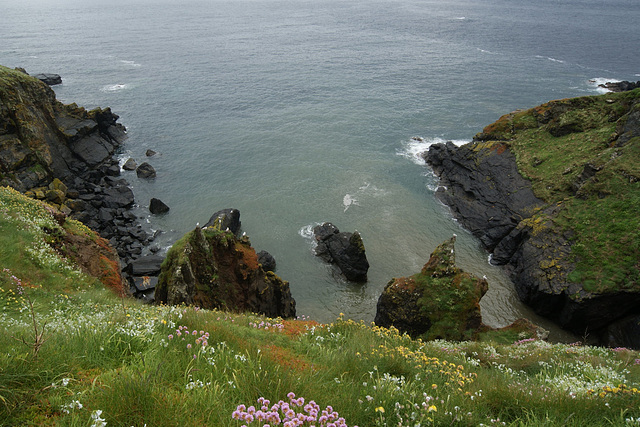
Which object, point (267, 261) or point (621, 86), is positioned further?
point (621, 86)

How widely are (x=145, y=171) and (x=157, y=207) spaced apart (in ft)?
33.6

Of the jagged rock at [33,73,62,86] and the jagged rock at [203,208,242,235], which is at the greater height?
the jagged rock at [33,73,62,86]

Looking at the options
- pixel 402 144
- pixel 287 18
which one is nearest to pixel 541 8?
pixel 287 18

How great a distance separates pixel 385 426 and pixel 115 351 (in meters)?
5.41

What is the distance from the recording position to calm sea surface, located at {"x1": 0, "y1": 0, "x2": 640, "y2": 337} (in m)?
40.9

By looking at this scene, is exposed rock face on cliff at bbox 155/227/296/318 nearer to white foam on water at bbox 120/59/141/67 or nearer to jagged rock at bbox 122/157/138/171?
jagged rock at bbox 122/157/138/171

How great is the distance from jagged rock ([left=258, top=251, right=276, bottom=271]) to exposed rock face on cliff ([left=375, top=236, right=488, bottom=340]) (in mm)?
12629

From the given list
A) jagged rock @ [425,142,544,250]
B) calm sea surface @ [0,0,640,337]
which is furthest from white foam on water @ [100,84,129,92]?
jagged rock @ [425,142,544,250]

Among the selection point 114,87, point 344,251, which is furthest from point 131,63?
point 344,251

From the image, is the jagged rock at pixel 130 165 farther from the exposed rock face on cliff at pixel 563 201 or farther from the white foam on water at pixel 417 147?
the exposed rock face on cliff at pixel 563 201

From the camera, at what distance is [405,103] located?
2938 inches

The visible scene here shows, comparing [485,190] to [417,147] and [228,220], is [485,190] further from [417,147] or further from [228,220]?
[228,220]

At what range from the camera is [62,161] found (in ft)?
160

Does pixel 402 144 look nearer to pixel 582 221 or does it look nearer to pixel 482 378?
pixel 582 221
